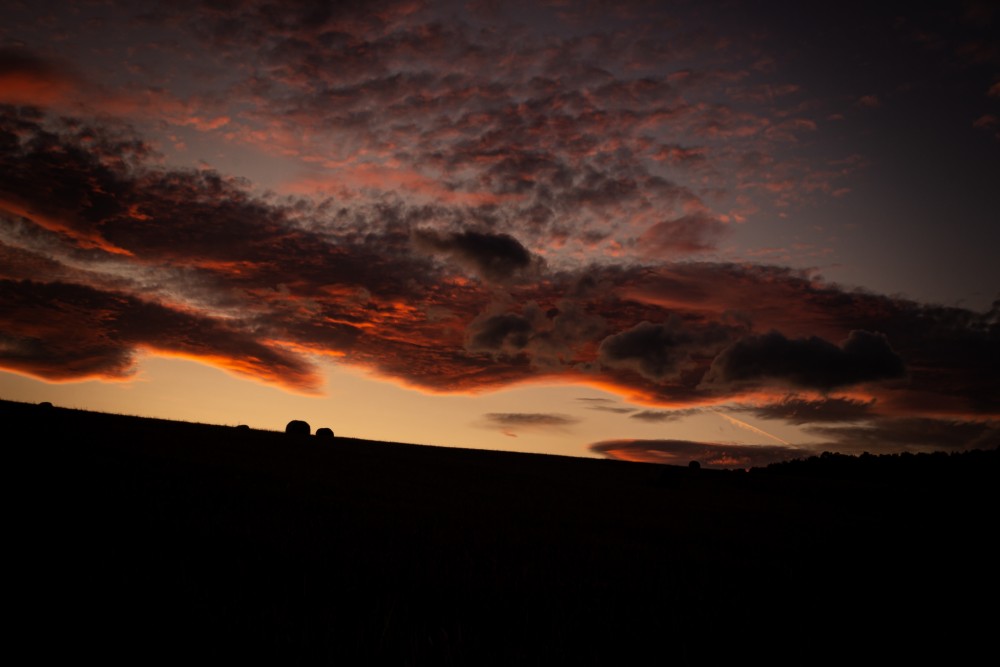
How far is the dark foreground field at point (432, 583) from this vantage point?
4621 millimetres

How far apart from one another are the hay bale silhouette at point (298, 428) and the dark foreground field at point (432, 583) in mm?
42978

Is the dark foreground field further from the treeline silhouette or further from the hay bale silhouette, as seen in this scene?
the treeline silhouette

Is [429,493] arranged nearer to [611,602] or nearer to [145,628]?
[611,602]

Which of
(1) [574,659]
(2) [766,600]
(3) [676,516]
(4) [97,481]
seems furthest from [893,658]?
(4) [97,481]

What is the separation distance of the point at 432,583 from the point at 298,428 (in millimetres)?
55158

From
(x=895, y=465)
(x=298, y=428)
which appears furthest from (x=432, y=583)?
(x=895, y=465)

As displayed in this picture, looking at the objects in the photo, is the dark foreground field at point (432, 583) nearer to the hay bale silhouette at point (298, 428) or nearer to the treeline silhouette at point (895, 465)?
the hay bale silhouette at point (298, 428)

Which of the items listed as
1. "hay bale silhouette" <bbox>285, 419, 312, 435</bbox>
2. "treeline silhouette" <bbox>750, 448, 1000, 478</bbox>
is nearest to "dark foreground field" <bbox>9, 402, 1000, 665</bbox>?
"hay bale silhouette" <bbox>285, 419, 312, 435</bbox>

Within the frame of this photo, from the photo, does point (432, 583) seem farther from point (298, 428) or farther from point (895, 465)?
point (895, 465)

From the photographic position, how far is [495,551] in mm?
9047

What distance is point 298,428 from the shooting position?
5772 cm

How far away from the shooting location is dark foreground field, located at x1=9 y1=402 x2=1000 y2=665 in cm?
462

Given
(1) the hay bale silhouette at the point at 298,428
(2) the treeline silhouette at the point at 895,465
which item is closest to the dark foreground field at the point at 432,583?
Answer: (1) the hay bale silhouette at the point at 298,428

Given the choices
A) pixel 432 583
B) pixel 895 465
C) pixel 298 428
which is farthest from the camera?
pixel 895 465
